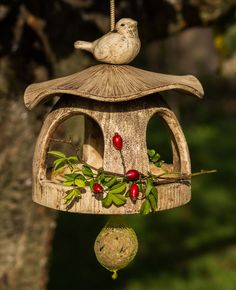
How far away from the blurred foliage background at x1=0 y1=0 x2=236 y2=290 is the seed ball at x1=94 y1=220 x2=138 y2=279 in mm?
1893

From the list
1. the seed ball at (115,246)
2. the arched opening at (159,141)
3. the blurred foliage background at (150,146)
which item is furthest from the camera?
the arched opening at (159,141)

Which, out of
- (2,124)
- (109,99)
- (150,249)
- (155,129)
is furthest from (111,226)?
(155,129)

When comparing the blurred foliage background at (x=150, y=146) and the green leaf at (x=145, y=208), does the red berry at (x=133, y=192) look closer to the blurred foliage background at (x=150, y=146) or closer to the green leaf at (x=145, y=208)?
the green leaf at (x=145, y=208)

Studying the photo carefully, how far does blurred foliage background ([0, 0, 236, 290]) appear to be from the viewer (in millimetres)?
5227

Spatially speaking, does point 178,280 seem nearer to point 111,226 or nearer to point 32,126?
point 32,126

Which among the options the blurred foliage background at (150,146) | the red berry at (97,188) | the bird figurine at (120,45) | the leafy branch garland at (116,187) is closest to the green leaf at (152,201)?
the leafy branch garland at (116,187)

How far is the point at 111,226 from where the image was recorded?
141 inches

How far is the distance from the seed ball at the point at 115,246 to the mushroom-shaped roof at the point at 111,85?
25.9 inches

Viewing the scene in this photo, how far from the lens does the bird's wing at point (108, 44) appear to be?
343 cm

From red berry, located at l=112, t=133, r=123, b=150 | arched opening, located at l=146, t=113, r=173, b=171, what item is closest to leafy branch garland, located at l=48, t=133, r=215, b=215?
red berry, located at l=112, t=133, r=123, b=150

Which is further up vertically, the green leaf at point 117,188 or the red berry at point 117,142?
the red berry at point 117,142

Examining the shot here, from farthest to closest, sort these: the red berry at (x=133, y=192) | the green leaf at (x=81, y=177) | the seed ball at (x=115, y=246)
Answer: the seed ball at (x=115, y=246)
the green leaf at (x=81, y=177)
the red berry at (x=133, y=192)

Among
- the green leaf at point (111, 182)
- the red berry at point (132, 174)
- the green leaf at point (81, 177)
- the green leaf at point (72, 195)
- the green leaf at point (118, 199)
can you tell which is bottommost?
the green leaf at point (118, 199)

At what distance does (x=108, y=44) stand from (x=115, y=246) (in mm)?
898
